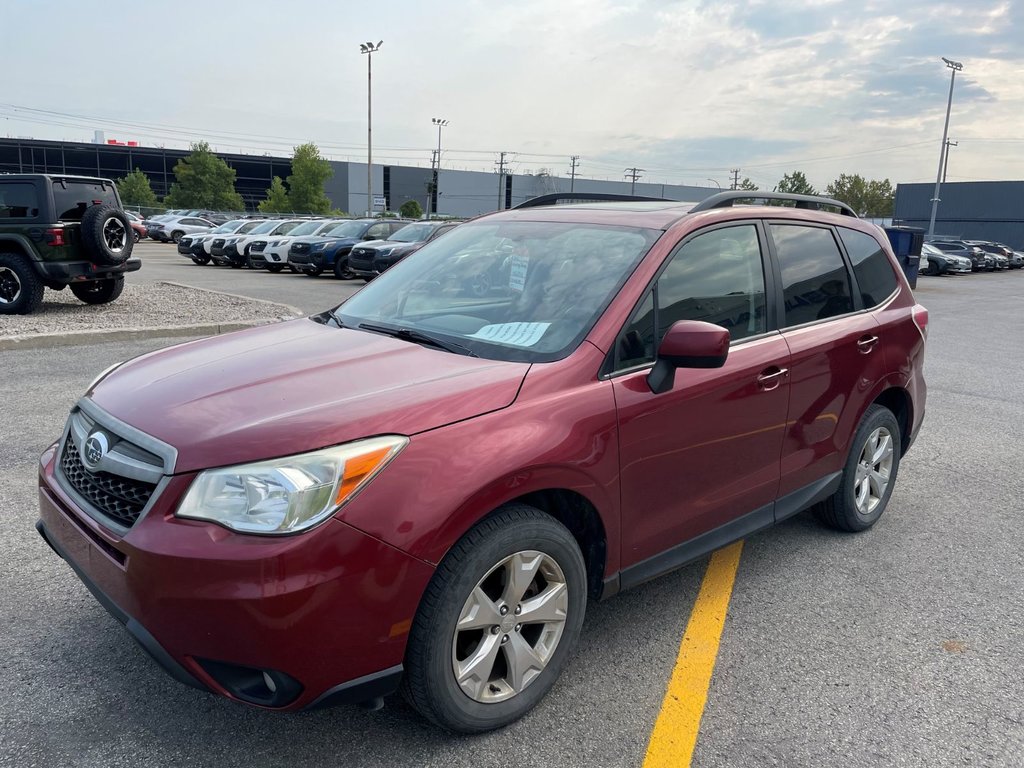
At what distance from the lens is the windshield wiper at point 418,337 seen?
290cm

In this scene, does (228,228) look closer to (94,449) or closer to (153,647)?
(94,449)

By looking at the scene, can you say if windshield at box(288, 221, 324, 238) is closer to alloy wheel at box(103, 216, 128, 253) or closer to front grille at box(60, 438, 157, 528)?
alloy wheel at box(103, 216, 128, 253)

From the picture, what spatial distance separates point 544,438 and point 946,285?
31934mm

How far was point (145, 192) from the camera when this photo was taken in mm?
70438

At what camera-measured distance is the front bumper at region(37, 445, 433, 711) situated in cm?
205

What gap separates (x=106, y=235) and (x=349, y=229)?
10857 mm

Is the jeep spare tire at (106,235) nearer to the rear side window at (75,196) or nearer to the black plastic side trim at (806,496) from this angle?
the rear side window at (75,196)

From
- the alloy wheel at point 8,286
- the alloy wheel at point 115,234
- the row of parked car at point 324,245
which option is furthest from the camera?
the row of parked car at point 324,245

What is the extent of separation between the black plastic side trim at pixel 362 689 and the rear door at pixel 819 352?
2.11 meters

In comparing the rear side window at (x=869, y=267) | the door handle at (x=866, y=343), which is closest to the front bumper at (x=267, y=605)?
the door handle at (x=866, y=343)

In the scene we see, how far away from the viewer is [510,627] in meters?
2.52

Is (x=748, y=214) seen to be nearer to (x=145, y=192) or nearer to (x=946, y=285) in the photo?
(x=946, y=285)

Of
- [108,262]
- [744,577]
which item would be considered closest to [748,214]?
[744,577]

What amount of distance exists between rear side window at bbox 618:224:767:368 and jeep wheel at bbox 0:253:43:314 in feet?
35.6
